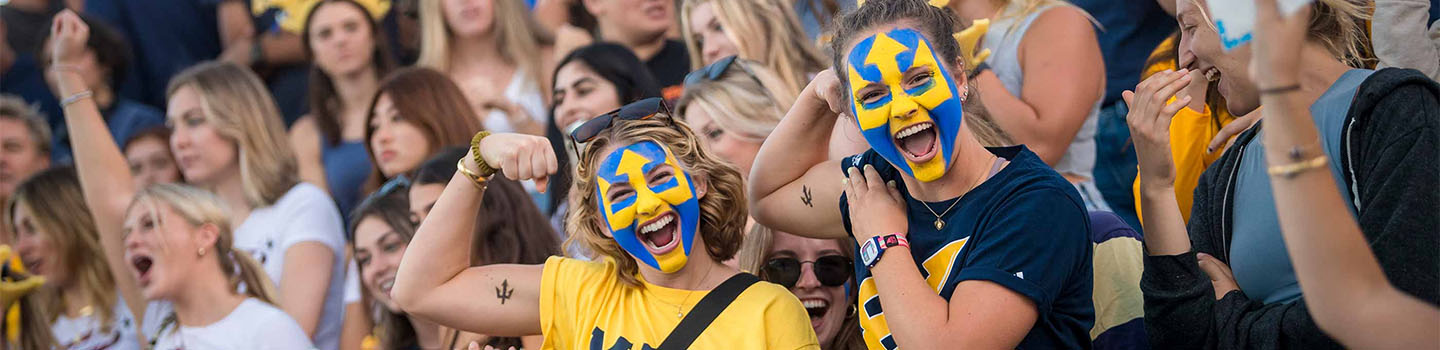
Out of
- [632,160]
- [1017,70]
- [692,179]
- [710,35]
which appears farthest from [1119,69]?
[632,160]

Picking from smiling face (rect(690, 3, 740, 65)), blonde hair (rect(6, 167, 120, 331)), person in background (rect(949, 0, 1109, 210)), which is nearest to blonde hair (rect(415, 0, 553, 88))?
smiling face (rect(690, 3, 740, 65))

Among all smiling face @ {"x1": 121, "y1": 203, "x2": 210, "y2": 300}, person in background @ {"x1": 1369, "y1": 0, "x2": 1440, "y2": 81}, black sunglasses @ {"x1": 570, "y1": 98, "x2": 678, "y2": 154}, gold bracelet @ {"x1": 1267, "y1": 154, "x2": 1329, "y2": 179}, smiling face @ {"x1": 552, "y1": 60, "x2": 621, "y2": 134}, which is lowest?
smiling face @ {"x1": 121, "y1": 203, "x2": 210, "y2": 300}

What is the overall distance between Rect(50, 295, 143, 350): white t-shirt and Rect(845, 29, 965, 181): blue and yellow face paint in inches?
153

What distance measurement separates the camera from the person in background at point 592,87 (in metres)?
4.73

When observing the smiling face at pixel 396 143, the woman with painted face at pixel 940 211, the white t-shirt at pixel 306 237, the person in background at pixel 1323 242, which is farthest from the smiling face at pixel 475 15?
the person in background at pixel 1323 242

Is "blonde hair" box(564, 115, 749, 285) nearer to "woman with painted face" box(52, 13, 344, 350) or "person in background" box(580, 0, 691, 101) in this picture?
"person in background" box(580, 0, 691, 101)

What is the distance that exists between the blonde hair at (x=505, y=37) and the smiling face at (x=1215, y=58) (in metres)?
3.07

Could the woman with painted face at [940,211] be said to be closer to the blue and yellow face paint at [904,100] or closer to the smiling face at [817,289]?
the blue and yellow face paint at [904,100]

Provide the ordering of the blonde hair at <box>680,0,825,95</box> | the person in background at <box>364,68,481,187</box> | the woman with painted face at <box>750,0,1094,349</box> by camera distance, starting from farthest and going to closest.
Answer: the person in background at <box>364,68,481,187</box>, the blonde hair at <box>680,0,825,95</box>, the woman with painted face at <box>750,0,1094,349</box>

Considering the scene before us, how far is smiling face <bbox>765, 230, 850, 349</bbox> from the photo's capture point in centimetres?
354

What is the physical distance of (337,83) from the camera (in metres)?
5.96

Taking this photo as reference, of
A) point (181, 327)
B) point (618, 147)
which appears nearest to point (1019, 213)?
point (618, 147)

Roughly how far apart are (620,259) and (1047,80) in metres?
1.34

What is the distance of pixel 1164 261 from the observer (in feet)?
9.36
